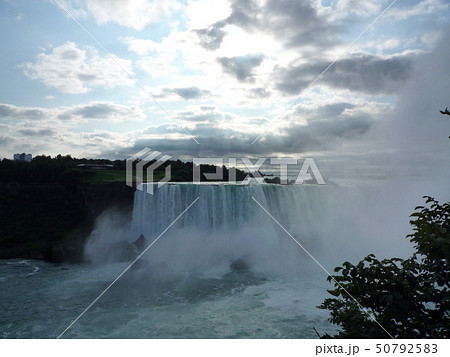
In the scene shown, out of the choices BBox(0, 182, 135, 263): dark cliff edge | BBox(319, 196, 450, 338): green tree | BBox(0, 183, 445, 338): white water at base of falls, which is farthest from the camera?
BBox(0, 182, 135, 263): dark cliff edge

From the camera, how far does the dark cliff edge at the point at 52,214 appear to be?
23688 mm

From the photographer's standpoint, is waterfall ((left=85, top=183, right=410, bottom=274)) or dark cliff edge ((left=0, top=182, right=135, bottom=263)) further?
dark cliff edge ((left=0, top=182, right=135, bottom=263))

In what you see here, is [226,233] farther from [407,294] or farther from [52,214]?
[407,294]

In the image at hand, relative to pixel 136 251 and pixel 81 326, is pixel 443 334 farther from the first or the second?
pixel 136 251

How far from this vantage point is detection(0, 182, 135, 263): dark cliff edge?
77.7 ft

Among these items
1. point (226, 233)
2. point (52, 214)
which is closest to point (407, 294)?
point (226, 233)

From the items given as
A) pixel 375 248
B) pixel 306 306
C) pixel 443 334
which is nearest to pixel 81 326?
pixel 306 306

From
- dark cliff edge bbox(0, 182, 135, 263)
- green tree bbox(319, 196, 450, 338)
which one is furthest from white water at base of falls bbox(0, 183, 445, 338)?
green tree bbox(319, 196, 450, 338)

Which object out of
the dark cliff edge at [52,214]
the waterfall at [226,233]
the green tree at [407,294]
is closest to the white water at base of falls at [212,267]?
the waterfall at [226,233]

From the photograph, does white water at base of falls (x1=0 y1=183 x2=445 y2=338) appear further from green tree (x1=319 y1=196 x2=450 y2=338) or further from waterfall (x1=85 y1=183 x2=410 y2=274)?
green tree (x1=319 y1=196 x2=450 y2=338)

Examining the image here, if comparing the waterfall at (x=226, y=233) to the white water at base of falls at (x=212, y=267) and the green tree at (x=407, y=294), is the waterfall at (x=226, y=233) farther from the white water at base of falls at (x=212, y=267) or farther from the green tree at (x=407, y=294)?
the green tree at (x=407, y=294)

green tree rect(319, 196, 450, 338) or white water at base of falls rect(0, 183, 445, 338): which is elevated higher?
green tree rect(319, 196, 450, 338)

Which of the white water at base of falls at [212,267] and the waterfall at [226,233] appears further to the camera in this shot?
the waterfall at [226,233]
